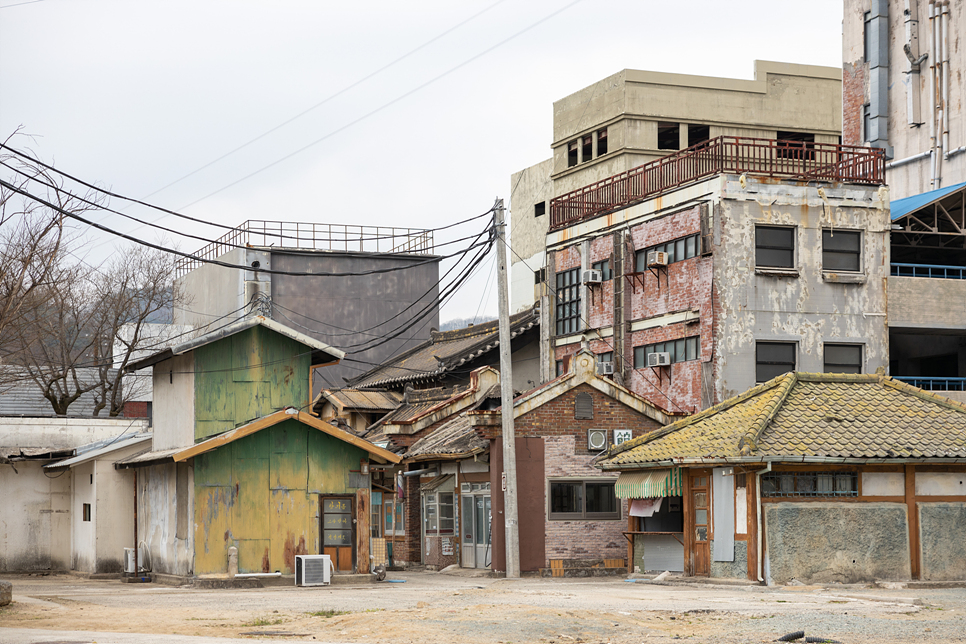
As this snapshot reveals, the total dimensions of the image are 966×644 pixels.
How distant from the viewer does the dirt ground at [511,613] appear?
16.5 m

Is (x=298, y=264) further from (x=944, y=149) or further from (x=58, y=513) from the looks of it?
(x=944, y=149)

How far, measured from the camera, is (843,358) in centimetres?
3681

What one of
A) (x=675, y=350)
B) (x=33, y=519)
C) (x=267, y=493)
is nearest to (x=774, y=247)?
(x=675, y=350)

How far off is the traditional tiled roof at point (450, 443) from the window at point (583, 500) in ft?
7.92

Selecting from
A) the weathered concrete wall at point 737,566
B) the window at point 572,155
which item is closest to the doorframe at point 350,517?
the weathered concrete wall at point 737,566

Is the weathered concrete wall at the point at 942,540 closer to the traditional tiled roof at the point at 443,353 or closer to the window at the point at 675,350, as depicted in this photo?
the window at the point at 675,350

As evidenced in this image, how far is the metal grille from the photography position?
85.5 ft

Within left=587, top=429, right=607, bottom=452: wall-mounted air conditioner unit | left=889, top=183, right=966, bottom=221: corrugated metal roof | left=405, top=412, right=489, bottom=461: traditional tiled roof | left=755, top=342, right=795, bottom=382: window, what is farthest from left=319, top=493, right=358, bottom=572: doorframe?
left=889, top=183, right=966, bottom=221: corrugated metal roof

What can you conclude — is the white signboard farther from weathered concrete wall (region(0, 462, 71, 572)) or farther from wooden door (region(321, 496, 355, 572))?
weathered concrete wall (region(0, 462, 71, 572))

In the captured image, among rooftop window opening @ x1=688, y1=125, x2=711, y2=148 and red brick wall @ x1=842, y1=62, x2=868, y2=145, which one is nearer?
red brick wall @ x1=842, y1=62, x2=868, y2=145

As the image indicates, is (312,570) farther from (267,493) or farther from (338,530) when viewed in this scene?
(267,493)

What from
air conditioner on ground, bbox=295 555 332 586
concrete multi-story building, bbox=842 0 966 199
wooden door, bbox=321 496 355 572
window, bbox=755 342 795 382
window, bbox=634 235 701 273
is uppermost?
concrete multi-story building, bbox=842 0 966 199

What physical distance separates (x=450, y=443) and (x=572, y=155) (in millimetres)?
35244

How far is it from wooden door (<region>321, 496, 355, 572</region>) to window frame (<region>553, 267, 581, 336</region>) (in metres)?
14.5
